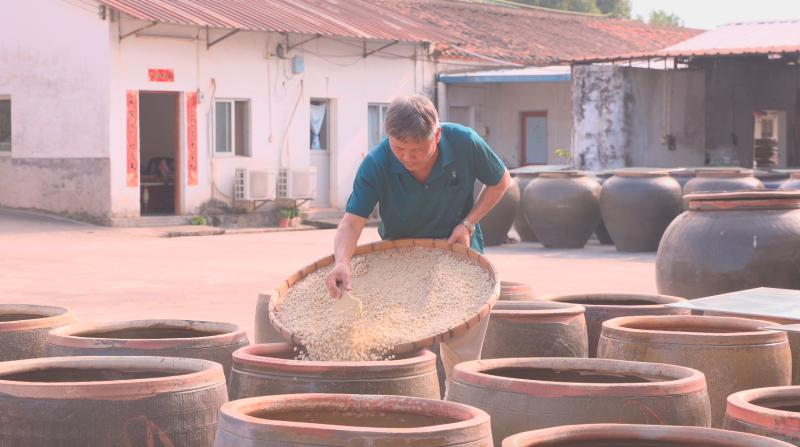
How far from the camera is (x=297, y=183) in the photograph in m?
21.5

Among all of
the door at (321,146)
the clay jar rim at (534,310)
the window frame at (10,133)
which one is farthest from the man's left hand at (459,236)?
the door at (321,146)

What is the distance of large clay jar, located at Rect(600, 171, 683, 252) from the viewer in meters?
15.0

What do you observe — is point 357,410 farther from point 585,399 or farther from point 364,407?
point 585,399

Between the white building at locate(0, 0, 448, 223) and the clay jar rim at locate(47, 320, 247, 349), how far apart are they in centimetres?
1442

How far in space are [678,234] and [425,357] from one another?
477 cm

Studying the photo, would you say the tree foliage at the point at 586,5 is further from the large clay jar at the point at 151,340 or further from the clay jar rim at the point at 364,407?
the clay jar rim at the point at 364,407

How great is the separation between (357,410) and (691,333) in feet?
5.21

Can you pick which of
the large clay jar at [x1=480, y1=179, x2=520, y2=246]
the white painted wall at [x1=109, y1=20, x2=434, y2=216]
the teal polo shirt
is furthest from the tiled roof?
the teal polo shirt

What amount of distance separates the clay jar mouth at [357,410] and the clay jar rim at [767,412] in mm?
746

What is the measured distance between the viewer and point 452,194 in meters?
4.98

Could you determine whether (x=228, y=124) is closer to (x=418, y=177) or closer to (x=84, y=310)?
(x=84, y=310)

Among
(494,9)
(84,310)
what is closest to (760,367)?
(84,310)

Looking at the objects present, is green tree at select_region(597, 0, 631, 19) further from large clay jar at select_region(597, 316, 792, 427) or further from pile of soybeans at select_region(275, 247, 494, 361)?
large clay jar at select_region(597, 316, 792, 427)

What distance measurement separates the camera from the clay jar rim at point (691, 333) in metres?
4.45
